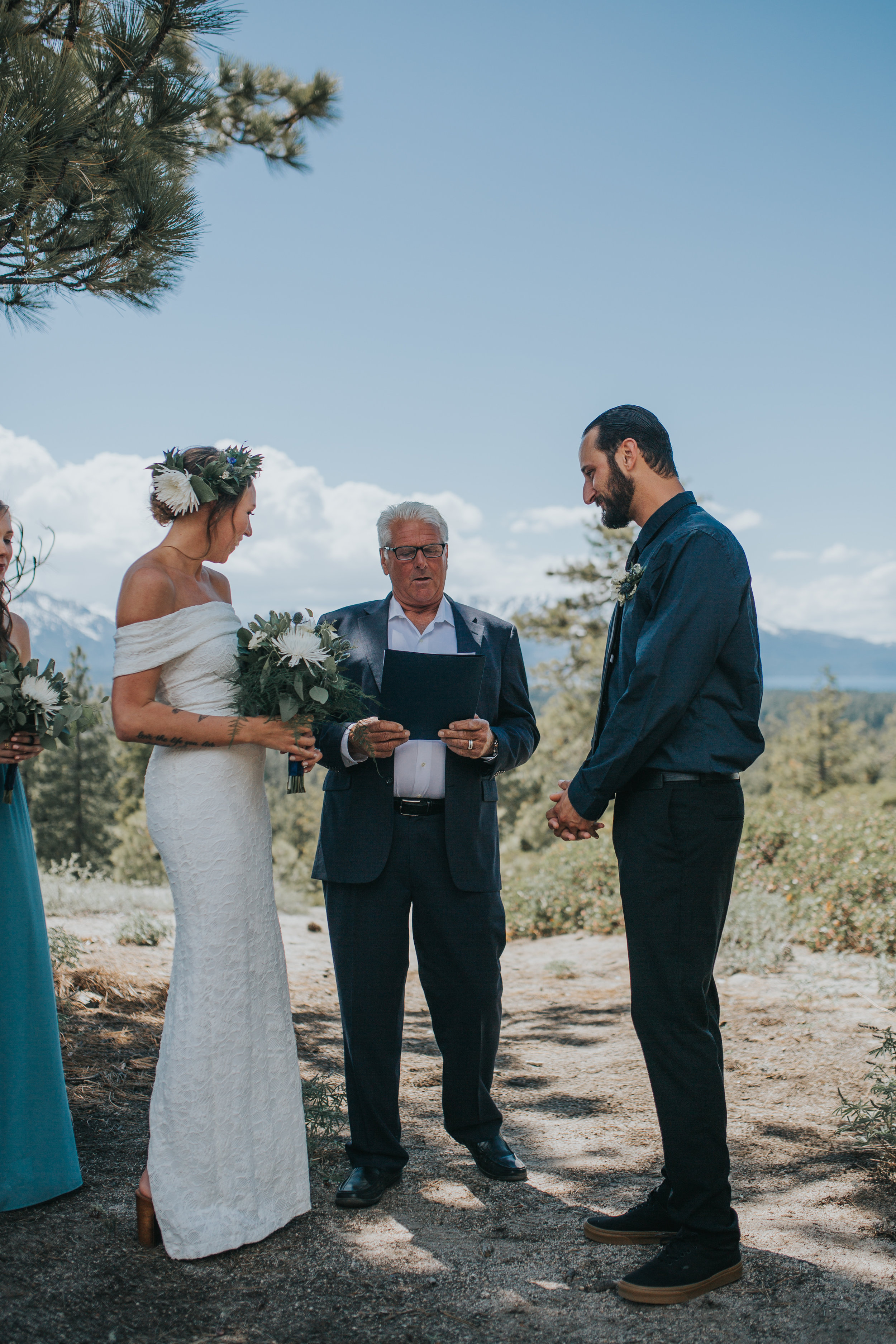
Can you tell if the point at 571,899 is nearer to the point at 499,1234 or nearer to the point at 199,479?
the point at 499,1234

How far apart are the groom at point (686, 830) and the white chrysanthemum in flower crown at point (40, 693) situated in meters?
1.77

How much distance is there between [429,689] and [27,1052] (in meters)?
1.85

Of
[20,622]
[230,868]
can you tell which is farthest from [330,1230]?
[20,622]

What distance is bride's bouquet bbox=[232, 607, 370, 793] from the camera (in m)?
2.99

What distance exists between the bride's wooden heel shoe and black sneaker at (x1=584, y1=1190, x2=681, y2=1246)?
1345mm

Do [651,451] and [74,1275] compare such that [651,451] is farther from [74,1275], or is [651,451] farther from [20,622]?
[74,1275]

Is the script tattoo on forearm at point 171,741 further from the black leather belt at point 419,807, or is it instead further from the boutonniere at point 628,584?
the boutonniere at point 628,584

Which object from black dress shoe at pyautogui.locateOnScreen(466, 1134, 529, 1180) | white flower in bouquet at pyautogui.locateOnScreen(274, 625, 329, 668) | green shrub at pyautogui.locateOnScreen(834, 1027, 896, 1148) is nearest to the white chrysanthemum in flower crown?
white flower in bouquet at pyautogui.locateOnScreen(274, 625, 329, 668)

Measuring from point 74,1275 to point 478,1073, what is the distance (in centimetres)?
147

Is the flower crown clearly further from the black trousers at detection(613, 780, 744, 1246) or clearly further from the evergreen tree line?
the black trousers at detection(613, 780, 744, 1246)

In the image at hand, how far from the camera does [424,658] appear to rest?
11.0 feet

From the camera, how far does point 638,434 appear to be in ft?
10.0

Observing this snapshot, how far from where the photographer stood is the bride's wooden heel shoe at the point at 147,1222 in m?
2.97

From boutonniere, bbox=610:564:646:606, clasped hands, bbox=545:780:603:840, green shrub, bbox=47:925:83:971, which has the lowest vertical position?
green shrub, bbox=47:925:83:971
